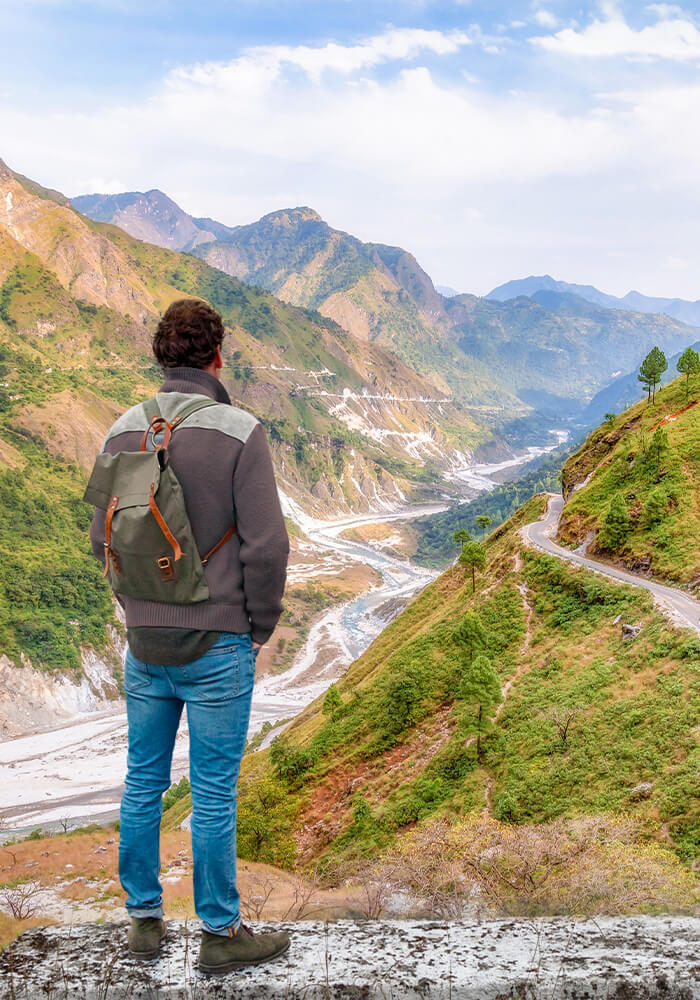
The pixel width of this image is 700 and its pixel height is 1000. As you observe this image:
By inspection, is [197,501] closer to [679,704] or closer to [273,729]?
[679,704]

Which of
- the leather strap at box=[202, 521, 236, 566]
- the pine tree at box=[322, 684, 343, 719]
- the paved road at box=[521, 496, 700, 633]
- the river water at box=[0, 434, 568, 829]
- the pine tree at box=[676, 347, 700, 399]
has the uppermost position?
the pine tree at box=[676, 347, 700, 399]

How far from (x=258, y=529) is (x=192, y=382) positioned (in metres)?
1.14

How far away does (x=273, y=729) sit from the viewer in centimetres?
6862

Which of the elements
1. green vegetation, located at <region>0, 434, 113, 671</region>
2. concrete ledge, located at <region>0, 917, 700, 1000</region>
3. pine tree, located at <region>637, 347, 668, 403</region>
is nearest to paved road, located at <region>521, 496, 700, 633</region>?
pine tree, located at <region>637, 347, 668, 403</region>

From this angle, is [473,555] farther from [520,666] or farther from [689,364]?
[689,364]

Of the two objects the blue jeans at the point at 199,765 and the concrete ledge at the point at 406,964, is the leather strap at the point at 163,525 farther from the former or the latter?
the concrete ledge at the point at 406,964

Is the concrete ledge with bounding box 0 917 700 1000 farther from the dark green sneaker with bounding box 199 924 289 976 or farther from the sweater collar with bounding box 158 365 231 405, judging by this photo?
the sweater collar with bounding box 158 365 231 405

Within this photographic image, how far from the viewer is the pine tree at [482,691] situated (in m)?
22.1

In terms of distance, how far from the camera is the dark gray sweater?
12.6ft

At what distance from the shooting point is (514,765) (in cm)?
1944

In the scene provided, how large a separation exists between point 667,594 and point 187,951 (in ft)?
89.6

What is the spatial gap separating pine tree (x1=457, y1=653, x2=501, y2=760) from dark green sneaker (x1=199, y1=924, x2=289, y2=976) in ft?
63.7

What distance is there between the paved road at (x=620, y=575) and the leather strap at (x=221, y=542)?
2268cm

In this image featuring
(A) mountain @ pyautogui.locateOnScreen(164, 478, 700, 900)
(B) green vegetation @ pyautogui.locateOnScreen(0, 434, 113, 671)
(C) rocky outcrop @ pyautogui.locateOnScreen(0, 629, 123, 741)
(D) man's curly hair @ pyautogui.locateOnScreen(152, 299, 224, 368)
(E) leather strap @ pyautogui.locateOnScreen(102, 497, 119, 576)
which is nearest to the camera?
(E) leather strap @ pyautogui.locateOnScreen(102, 497, 119, 576)
